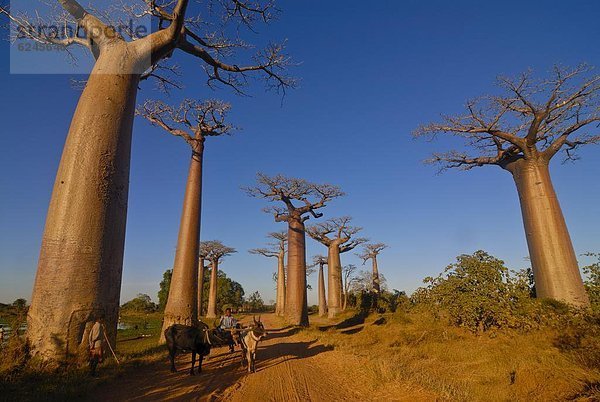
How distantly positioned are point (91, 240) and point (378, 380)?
4.80 m

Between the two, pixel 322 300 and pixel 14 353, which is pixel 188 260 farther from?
pixel 322 300

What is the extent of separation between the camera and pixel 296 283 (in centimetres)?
1543

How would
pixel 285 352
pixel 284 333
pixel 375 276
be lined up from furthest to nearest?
pixel 375 276, pixel 284 333, pixel 285 352

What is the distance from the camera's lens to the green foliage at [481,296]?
8.35 meters

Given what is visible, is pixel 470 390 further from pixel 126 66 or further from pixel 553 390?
pixel 126 66

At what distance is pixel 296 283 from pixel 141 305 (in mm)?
36766

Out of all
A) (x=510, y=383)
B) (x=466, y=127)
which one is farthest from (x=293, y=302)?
(x=510, y=383)

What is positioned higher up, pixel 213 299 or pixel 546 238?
pixel 546 238

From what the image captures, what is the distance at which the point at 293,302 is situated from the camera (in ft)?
50.4

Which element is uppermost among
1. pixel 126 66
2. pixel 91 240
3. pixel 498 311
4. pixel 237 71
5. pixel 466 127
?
pixel 237 71

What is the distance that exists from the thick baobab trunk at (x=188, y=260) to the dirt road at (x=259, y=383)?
2180 mm

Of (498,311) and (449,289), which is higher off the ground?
(449,289)

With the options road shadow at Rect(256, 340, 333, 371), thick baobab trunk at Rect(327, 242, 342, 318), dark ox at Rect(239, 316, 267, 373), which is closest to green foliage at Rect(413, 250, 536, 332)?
road shadow at Rect(256, 340, 333, 371)

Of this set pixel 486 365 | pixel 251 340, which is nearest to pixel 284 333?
pixel 251 340
